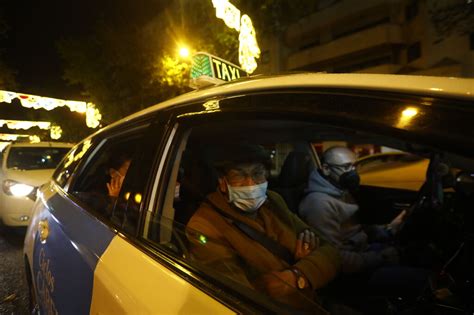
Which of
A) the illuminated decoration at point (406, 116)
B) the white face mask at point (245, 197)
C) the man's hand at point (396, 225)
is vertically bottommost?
the man's hand at point (396, 225)

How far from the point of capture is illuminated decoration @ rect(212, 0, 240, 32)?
7.64 metres

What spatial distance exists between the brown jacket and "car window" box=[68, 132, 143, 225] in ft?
2.03

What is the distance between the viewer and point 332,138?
2609 millimetres

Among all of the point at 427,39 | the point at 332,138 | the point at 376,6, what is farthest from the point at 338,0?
the point at 332,138

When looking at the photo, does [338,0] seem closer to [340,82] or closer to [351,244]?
[351,244]

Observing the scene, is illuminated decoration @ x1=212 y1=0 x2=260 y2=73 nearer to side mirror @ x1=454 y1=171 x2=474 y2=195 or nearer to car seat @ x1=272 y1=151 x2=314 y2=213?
car seat @ x1=272 y1=151 x2=314 y2=213

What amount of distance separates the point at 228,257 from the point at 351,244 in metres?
1.39

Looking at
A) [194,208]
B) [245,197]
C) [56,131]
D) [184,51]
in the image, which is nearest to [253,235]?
[245,197]

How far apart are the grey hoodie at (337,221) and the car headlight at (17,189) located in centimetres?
428

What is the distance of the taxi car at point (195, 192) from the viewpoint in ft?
2.55

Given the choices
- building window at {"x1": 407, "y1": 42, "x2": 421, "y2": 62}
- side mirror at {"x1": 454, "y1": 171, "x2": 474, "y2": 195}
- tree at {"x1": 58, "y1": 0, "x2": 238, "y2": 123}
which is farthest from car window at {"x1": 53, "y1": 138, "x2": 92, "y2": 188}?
building window at {"x1": 407, "y1": 42, "x2": 421, "y2": 62}

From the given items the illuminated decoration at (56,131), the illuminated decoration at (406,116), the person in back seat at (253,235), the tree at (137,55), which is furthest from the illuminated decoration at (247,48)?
the illuminated decoration at (56,131)

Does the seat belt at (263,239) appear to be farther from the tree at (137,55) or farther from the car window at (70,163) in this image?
the tree at (137,55)

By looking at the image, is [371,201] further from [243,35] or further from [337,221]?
[243,35]
